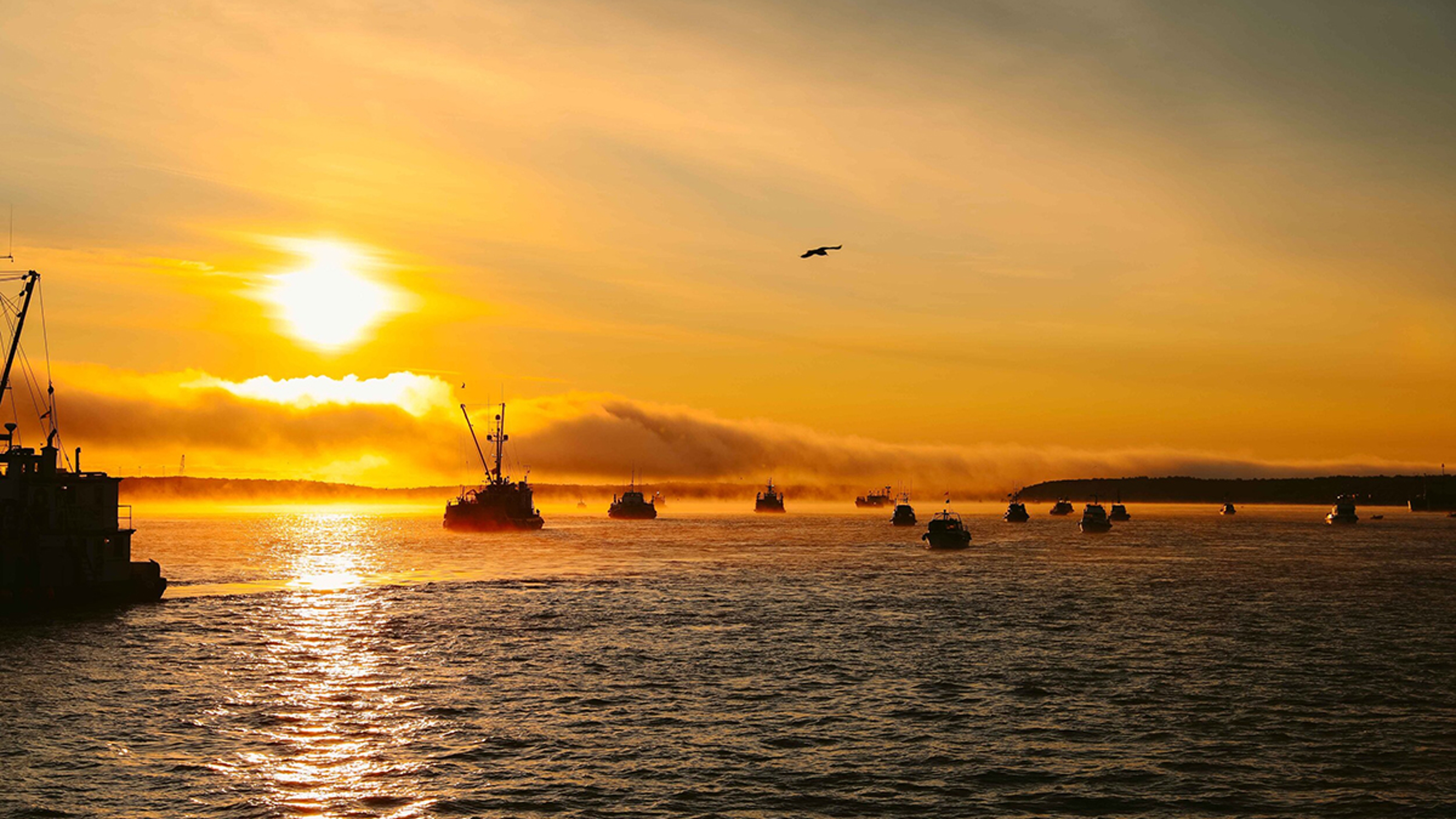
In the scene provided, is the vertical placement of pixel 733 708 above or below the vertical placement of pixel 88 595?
below

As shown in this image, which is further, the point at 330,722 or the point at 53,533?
the point at 53,533

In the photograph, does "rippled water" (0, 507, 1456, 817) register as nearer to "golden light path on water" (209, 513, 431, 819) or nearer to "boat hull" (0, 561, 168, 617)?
"golden light path on water" (209, 513, 431, 819)

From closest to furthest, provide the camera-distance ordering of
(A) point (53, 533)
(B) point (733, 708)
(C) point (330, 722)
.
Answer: (C) point (330, 722) → (B) point (733, 708) → (A) point (53, 533)

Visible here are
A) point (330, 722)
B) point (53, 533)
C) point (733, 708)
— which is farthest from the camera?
point (53, 533)

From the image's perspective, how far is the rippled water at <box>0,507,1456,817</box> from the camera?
37.0m

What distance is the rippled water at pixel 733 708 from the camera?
121 feet

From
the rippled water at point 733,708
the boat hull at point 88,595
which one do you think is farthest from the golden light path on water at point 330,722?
the boat hull at point 88,595

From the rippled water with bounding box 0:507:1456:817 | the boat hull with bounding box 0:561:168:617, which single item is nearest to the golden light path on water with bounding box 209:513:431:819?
the rippled water with bounding box 0:507:1456:817

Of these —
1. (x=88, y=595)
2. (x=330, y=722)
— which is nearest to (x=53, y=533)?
(x=88, y=595)

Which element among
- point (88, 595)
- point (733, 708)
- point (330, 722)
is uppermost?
point (88, 595)

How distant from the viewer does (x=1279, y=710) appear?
51.6 m

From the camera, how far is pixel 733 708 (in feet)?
168

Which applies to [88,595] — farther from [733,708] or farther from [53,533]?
[733,708]

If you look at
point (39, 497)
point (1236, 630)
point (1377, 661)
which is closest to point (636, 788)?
point (1377, 661)
